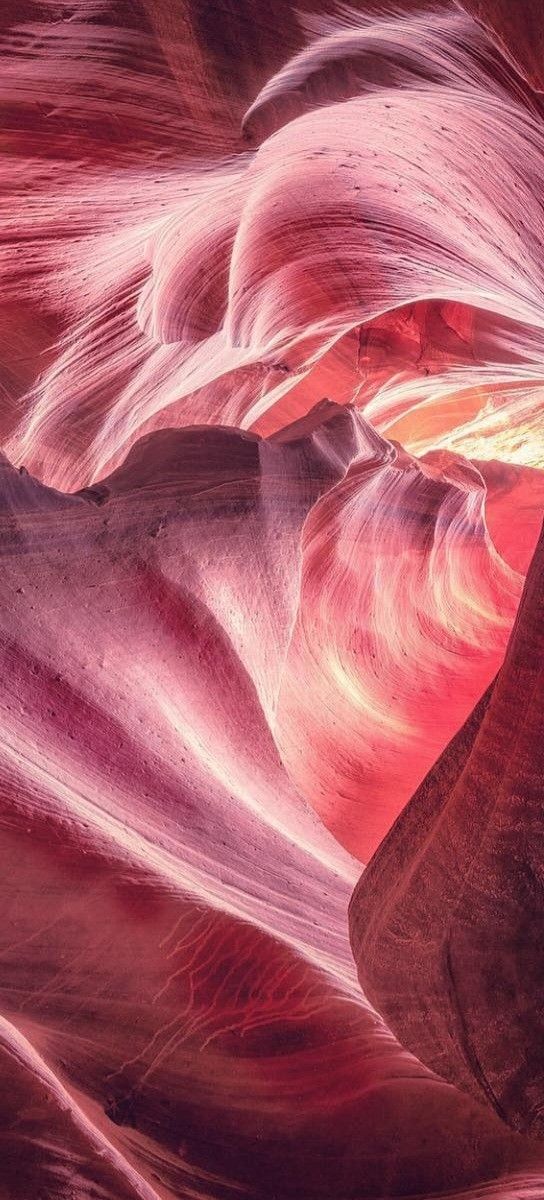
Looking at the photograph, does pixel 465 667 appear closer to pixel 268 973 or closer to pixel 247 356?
pixel 247 356

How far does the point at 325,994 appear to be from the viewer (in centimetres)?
230

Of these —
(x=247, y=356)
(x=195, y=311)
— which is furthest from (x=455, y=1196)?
(x=247, y=356)

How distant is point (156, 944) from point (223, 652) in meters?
1.23

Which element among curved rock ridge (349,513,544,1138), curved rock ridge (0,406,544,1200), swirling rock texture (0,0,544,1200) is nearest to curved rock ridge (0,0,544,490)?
swirling rock texture (0,0,544,1200)

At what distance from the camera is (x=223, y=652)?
124 inches

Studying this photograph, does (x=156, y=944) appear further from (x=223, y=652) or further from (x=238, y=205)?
(x=238, y=205)

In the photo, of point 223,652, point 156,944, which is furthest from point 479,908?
point 223,652

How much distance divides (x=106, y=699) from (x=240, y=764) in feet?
2.26

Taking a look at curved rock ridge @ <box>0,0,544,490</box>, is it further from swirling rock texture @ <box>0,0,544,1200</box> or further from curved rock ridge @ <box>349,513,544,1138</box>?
curved rock ridge @ <box>349,513,544,1138</box>

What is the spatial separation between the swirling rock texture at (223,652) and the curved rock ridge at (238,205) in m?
0.01

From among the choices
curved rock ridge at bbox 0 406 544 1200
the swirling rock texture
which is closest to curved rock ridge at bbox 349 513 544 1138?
the swirling rock texture

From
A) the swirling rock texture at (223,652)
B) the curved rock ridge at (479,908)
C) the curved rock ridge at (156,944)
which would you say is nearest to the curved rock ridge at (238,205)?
the swirling rock texture at (223,652)

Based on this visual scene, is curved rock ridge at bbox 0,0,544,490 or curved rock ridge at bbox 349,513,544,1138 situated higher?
curved rock ridge at bbox 0,0,544,490

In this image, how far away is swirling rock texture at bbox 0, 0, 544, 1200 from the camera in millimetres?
1992
